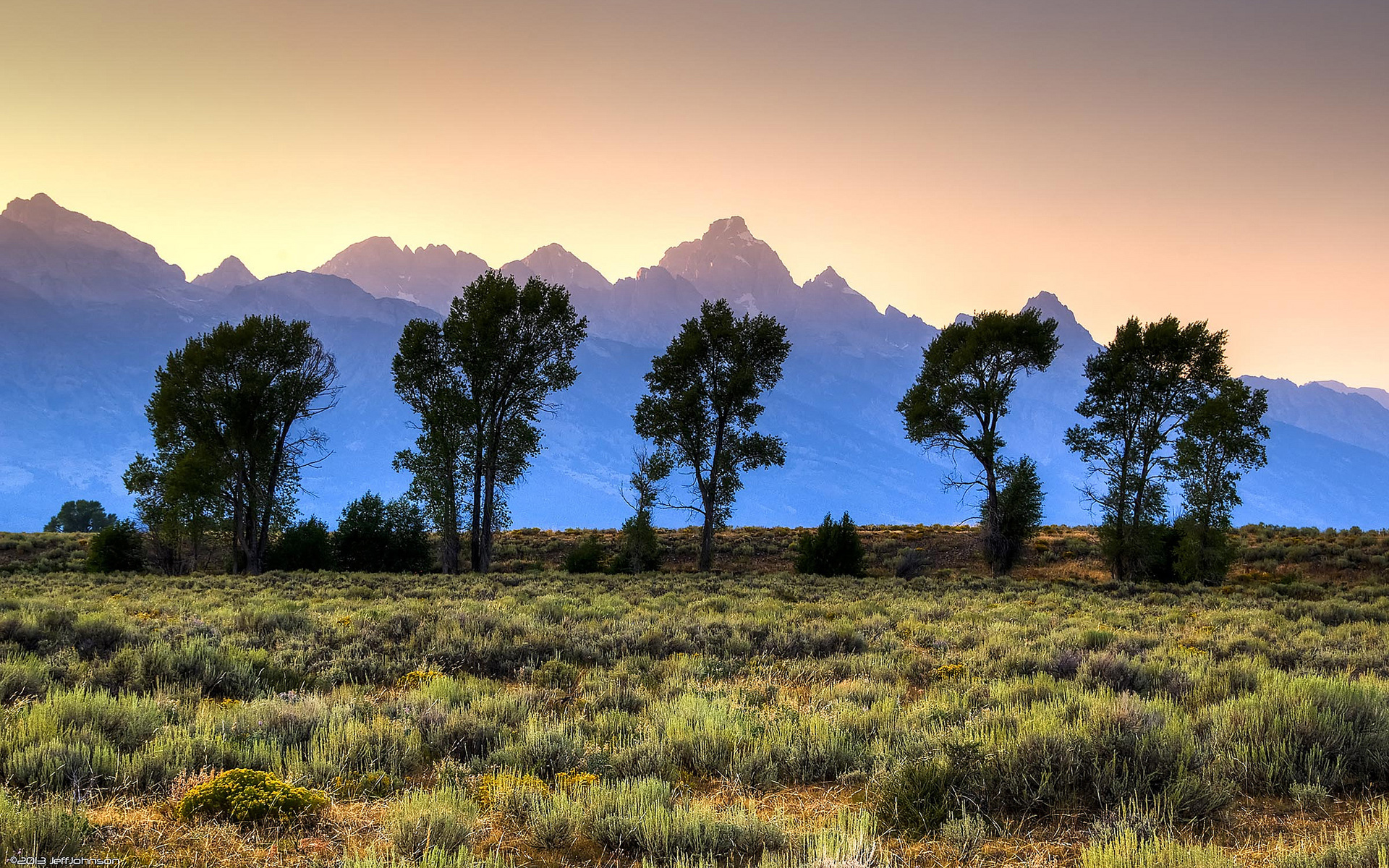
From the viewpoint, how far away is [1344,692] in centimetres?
585

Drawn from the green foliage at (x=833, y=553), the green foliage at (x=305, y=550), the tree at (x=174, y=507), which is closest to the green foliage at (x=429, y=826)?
the green foliage at (x=833, y=553)

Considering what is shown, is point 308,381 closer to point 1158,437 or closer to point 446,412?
point 446,412

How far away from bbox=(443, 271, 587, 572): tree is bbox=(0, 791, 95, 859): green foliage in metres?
27.8

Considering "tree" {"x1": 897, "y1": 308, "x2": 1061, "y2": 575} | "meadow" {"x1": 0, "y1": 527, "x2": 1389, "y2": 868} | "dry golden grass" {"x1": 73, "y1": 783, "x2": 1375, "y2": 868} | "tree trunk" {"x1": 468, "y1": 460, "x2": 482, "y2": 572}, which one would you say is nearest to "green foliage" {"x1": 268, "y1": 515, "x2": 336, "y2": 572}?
"tree trunk" {"x1": 468, "y1": 460, "x2": 482, "y2": 572}

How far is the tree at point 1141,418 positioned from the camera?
92.7 ft

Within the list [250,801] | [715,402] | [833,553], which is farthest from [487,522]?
[250,801]

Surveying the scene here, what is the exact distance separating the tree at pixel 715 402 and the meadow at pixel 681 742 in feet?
70.0

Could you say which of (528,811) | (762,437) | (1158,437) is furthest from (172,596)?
(1158,437)

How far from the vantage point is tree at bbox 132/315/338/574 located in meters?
31.1

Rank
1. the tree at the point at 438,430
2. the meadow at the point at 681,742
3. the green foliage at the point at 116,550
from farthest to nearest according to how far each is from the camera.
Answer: the green foliage at the point at 116,550 < the tree at the point at 438,430 < the meadow at the point at 681,742

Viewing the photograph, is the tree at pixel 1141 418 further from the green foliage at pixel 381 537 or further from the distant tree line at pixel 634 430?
the green foliage at pixel 381 537

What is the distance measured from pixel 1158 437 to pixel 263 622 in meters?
32.0

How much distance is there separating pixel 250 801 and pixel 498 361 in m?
28.6

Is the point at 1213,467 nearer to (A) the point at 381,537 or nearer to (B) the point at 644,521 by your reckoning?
(B) the point at 644,521
